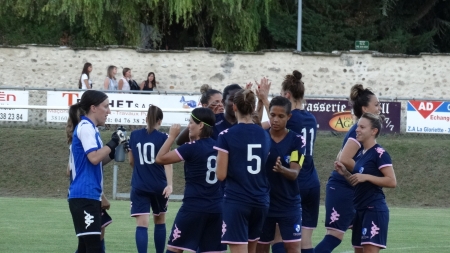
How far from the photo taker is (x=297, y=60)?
29641 millimetres

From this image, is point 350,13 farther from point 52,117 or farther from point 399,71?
point 52,117

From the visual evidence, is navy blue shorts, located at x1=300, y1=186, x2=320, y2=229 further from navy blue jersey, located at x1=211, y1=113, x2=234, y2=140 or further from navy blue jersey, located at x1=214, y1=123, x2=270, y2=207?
navy blue jersey, located at x1=214, y1=123, x2=270, y2=207

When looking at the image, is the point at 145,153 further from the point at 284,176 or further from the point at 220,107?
the point at 284,176

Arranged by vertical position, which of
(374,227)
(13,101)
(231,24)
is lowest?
(374,227)

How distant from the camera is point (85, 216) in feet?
27.7

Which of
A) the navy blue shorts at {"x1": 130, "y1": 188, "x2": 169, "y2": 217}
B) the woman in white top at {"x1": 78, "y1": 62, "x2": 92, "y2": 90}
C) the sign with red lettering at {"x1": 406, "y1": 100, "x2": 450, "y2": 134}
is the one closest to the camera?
the navy blue shorts at {"x1": 130, "y1": 188, "x2": 169, "y2": 217}

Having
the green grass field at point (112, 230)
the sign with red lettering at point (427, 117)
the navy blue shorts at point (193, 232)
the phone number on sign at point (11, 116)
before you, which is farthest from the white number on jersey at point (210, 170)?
the phone number on sign at point (11, 116)

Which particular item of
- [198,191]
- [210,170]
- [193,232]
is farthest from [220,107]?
[193,232]

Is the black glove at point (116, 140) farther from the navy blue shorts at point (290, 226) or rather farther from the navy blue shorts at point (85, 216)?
the navy blue shorts at point (290, 226)

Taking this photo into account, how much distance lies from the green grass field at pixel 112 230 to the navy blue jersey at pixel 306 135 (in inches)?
122

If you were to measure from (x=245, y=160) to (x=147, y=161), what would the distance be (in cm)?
336

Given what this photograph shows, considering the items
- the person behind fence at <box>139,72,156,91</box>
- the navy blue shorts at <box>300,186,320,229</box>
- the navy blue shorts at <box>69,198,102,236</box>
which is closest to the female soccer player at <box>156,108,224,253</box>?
the navy blue shorts at <box>69,198,102,236</box>

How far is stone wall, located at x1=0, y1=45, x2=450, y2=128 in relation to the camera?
97.0 ft

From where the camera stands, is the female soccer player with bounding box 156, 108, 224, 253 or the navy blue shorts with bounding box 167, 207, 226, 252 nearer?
the female soccer player with bounding box 156, 108, 224, 253
